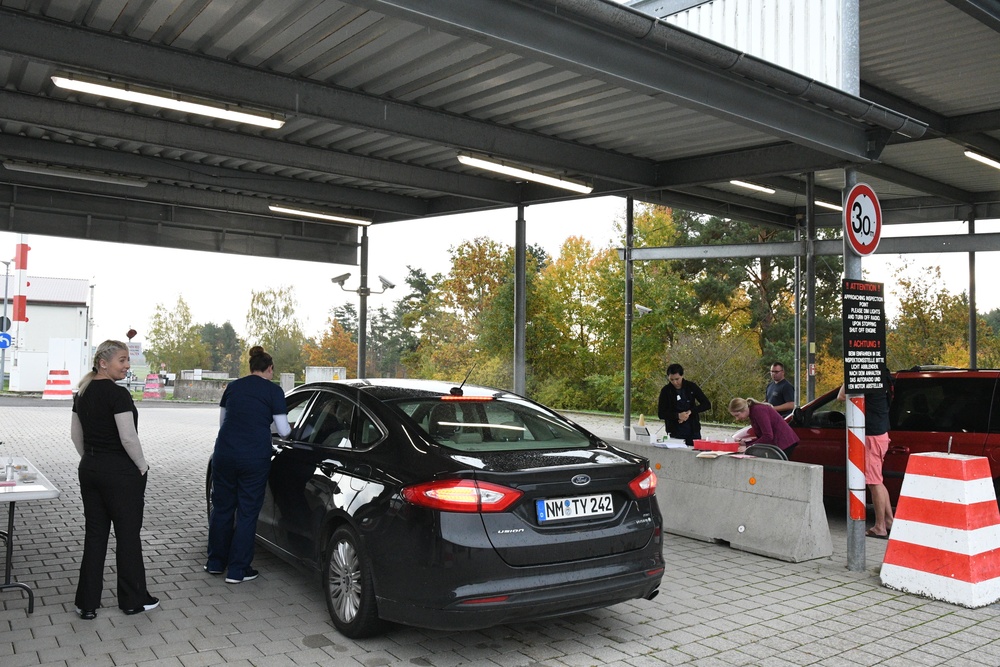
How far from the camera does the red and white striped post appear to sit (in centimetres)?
653

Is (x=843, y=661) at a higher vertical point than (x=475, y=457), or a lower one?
lower

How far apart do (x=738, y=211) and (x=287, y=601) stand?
15.0 m

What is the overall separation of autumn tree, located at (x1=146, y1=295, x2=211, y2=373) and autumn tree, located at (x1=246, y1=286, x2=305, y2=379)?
936 centimetres

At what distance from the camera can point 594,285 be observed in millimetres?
35219

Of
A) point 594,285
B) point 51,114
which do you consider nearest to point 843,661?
point 51,114

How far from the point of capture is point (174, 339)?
5541 centimetres

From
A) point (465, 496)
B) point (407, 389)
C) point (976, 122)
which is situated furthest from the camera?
point (976, 122)

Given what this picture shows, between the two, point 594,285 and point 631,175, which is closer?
point 631,175

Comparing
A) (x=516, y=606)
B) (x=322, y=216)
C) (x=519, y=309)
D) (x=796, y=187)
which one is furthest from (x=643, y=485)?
(x=796, y=187)

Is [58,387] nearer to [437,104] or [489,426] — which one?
[437,104]

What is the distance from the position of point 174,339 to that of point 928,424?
54257mm

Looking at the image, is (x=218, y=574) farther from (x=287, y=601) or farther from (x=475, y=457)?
(x=475, y=457)

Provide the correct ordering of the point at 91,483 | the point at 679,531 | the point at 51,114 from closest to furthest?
the point at 91,483 → the point at 679,531 → the point at 51,114

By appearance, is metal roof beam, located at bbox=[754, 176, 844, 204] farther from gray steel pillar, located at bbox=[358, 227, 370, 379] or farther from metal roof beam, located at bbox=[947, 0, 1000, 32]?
gray steel pillar, located at bbox=[358, 227, 370, 379]
